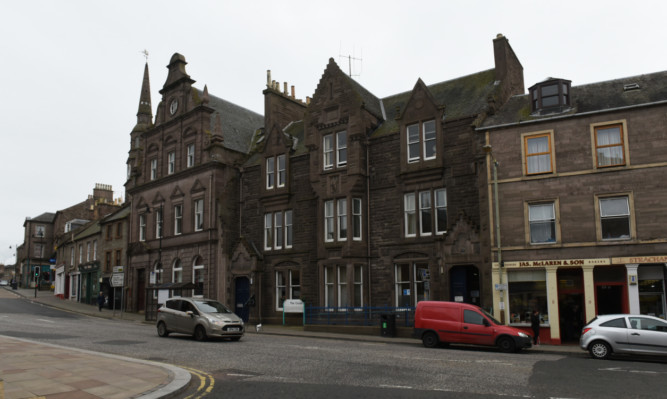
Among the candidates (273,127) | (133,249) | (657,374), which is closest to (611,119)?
(657,374)

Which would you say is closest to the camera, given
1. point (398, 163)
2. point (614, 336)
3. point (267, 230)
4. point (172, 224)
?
point (614, 336)

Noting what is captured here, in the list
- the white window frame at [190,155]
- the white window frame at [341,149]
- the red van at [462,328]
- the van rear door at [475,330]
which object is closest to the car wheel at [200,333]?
the red van at [462,328]

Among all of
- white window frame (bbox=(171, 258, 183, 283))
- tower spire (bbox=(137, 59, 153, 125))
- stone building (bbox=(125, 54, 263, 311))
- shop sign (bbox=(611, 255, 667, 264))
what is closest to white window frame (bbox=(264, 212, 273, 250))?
stone building (bbox=(125, 54, 263, 311))

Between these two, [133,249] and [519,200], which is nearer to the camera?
[519,200]

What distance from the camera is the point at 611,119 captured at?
75.4ft

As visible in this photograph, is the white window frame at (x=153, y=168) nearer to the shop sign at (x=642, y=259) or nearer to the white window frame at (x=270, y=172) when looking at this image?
the white window frame at (x=270, y=172)

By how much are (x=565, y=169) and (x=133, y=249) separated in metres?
33.3

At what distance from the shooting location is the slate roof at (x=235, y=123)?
39.2m

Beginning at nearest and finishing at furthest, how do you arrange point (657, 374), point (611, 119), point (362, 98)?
1. point (657, 374)
2. point (611, 119)
3. point (362, 98)

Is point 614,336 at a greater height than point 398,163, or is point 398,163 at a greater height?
point 398,163

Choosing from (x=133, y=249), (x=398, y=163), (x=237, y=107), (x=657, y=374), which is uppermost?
(x=237, y=107)

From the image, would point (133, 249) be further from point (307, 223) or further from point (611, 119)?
point (611, 119)

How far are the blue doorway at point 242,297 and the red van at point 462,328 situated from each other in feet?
51.7

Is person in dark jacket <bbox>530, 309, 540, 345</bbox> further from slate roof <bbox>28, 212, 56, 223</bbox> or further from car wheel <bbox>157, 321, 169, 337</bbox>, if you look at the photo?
slate roof <bbox>28, 212, 56, 223</bbox>
